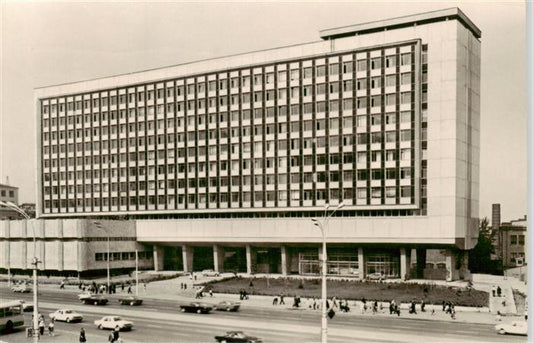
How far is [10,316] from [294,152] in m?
49.6

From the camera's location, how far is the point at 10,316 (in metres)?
45.9

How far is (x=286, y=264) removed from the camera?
291ft

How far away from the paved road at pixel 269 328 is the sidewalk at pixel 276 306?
2.06 m

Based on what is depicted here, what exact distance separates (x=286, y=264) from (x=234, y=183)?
1506cm

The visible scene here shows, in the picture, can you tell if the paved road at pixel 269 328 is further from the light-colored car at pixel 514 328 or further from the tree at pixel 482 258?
the tree at pixel 482 258

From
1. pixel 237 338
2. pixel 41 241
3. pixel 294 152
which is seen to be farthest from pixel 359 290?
pixel 41 241

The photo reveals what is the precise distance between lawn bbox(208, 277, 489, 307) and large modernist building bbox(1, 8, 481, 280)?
8937 millimetres

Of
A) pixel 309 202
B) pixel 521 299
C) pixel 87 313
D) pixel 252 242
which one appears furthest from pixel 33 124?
pixel 521 299

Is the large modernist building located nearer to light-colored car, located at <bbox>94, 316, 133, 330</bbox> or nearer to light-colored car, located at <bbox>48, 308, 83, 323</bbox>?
light-colored car, located at <bbox>48, 308, 83, 323</bbox>

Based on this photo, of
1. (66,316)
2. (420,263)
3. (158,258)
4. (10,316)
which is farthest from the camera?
(158,258)

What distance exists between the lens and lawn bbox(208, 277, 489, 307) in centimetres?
6200

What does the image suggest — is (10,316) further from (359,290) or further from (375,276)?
(375,276)

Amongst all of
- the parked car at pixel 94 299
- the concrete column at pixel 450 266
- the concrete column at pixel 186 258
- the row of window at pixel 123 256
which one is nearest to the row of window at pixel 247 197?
the concrete column at pixel 186 258

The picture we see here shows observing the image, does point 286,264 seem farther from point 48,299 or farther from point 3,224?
point 3,224
